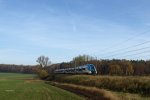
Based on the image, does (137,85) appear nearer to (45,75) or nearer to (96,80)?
(96,80)

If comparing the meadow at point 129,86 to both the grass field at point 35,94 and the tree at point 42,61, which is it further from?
the tree at point 42,61

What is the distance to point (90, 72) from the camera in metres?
75.9

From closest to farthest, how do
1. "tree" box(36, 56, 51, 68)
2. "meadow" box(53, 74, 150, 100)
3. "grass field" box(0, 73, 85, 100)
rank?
"meadow" box(53, 74, 150, 100) < "grass field" box(0, 73, 85, 100) < "tree" box(36, 56, 51, 68)

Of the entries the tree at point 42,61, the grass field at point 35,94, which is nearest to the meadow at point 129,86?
the grass field at point 35,94

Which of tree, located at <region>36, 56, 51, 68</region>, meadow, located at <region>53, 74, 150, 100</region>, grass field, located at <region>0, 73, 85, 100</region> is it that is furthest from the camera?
tree, located at <region>36, 56, 51, 68</region>

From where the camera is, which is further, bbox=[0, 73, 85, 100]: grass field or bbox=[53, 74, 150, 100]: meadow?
bbox=[0, 73, 85, 100]: grass field

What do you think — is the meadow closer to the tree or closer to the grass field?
the grass field

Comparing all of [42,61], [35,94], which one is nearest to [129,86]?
[35,94]

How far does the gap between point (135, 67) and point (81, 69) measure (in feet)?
110

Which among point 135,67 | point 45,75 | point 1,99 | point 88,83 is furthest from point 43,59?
point 1,99

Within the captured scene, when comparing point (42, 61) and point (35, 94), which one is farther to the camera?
point (42, 61)

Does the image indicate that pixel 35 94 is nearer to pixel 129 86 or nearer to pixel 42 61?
pixel 129 86

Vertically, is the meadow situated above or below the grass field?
Answer: above

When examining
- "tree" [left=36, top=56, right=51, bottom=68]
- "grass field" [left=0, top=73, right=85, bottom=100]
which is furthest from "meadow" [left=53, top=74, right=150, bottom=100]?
"tree" [left=36, top=56, right=51, bottom=68]
